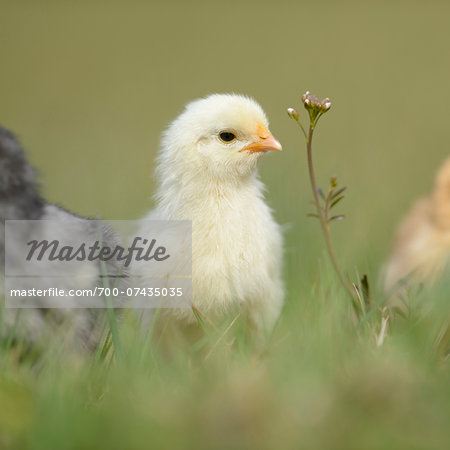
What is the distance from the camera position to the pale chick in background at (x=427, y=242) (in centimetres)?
290

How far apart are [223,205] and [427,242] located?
1072 mm

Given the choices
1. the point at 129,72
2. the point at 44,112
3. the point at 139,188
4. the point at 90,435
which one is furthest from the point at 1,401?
the point at 129,72

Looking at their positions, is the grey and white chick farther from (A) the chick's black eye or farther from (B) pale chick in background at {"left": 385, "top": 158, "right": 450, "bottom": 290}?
(B) pale chick in background at {"left": 385, "top": 158, "right": 450, "bottom": 290}

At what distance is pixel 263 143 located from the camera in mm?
2336

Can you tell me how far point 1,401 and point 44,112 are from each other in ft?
18.4

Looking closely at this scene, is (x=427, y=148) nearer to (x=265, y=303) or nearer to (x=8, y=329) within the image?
(x=265, y=303)

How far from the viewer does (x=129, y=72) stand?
8.52 metres

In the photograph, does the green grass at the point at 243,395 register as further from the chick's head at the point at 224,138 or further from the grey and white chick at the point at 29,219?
the chick's head at the point at 224,138

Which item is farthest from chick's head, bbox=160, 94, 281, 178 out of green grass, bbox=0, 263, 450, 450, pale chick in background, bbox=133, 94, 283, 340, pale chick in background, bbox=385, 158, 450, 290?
pale chick in background, bbox=385, 158, 450, 290

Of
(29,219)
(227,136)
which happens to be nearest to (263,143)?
(227,136)

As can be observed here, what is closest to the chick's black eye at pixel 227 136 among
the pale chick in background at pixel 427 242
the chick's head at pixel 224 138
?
the chick's head at pixel 224 138

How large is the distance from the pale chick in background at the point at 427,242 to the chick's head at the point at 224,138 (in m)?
0.91

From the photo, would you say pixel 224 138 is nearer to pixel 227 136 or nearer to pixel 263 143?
pixel 227 136

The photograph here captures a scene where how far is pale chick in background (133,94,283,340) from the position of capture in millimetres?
2273
